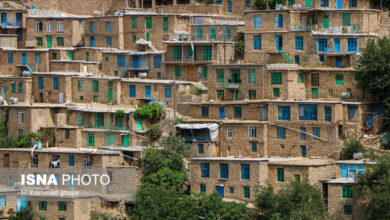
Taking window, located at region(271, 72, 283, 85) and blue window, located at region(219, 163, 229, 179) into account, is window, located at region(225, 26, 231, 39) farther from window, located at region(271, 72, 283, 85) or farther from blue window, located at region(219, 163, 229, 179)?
blue window, located at region(219, 163, 229, 179)

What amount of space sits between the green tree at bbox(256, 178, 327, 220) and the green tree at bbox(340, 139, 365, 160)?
9.57ft

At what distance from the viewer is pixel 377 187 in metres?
48.2

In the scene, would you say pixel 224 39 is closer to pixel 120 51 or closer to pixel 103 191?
pixel 120 51

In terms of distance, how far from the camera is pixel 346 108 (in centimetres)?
5403

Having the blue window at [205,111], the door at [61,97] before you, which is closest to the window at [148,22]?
the door at [61,97]

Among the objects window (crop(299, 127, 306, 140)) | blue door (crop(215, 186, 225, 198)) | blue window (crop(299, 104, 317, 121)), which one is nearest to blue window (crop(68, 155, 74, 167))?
blue door (crop(215, 186, 225, 198))

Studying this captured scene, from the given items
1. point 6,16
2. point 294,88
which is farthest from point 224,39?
point 6,16

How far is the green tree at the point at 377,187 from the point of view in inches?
1890

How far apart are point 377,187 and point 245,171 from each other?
6.56 metres

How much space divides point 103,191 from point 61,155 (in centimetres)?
303

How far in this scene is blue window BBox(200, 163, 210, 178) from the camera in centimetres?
5300

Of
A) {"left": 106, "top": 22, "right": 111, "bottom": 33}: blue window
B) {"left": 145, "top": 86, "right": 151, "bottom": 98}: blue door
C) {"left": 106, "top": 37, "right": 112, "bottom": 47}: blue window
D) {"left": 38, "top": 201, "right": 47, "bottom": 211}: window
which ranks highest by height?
{"left": 106, "top": 22, "right": 111, "bottom": 33}: blue window

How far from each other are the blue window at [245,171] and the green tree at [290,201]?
1.49 m

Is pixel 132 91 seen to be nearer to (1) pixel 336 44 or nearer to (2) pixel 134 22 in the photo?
(2) pixel 134 22
